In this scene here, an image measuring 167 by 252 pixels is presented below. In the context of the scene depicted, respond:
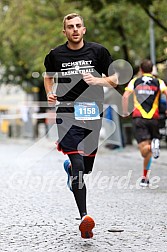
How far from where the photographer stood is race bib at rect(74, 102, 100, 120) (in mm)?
6137

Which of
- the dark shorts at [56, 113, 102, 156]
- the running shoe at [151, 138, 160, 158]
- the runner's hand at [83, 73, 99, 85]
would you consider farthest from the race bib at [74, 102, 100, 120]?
the running shoe at [151, 138, 160, 158]

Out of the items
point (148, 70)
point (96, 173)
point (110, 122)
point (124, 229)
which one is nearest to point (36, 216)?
point (124, 229)

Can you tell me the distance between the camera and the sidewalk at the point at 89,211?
561 centimetres

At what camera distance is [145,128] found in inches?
394

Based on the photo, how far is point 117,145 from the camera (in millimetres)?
19562

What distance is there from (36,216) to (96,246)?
170 cm

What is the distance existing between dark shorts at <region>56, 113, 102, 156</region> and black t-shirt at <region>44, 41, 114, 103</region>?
197mm

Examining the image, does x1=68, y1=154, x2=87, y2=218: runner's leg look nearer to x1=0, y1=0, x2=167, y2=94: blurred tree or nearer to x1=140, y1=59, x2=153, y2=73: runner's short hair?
x1=140, y1=59, x2=153, y2=73: runner's short hair

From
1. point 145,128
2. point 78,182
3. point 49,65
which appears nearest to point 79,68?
point 49,65

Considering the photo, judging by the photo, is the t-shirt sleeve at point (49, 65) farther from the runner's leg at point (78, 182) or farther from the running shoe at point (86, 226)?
the running shoe at point (86, 226)

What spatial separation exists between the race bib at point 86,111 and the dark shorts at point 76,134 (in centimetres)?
4

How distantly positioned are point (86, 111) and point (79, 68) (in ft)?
1.27

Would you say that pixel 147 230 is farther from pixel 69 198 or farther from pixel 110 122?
pixel 110 122

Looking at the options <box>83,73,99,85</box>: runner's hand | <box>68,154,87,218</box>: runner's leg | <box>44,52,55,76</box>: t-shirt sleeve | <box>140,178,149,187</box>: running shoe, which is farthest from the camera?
<box>140,178,149,187</box>: running shoe
